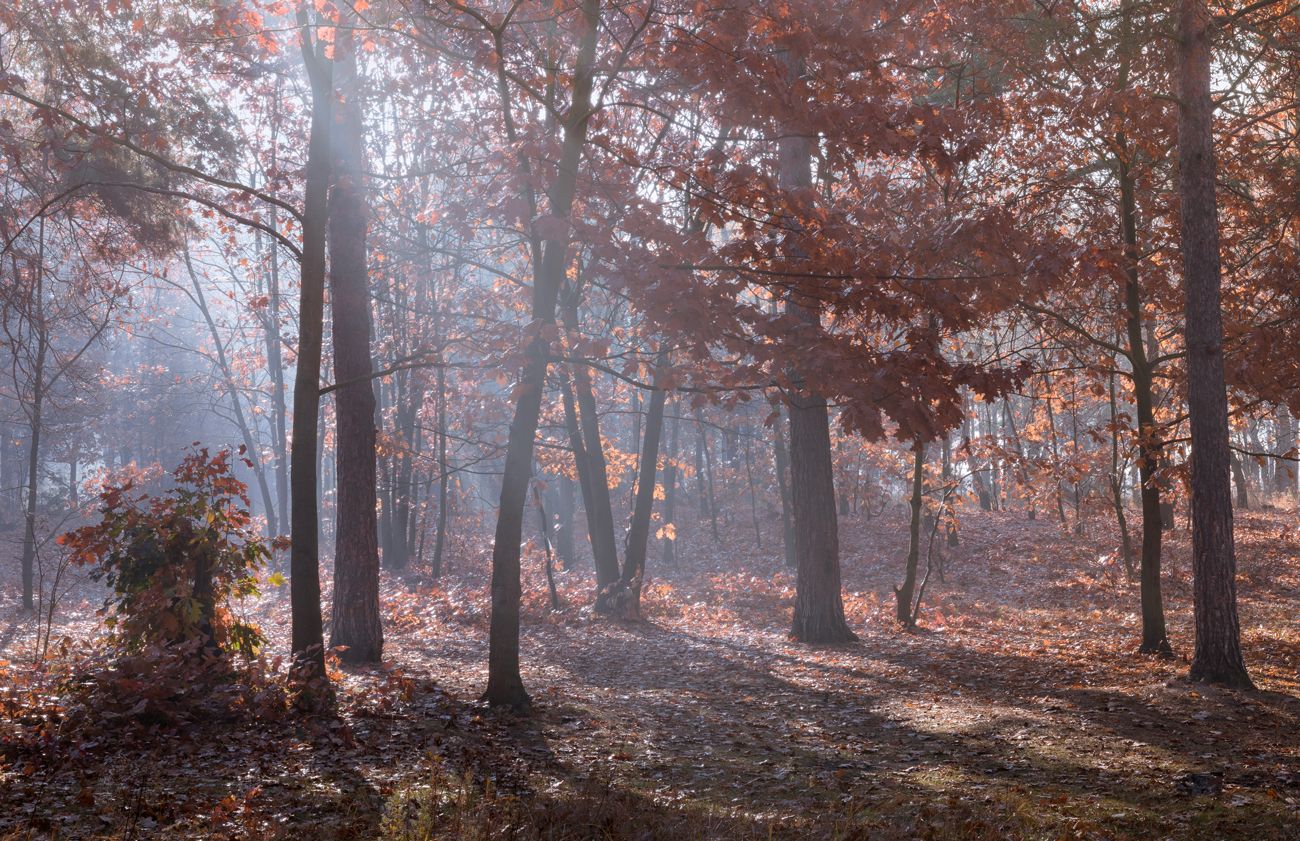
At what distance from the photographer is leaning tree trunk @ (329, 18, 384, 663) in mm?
11977

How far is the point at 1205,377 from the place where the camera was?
383 inches

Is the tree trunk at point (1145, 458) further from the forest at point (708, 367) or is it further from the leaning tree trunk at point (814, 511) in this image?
the leaning tree trunk at point (814, 511)

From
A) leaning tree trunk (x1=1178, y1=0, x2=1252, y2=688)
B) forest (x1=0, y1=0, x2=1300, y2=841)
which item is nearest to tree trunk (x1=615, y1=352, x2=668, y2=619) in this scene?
forest (x1=0, y1=0, x2=1300, y2=841)

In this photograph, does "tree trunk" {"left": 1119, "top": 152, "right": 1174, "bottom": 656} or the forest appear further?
"tree trunk" {"left": 1119, "top": 152, "right": 1174, "bottom": 656}

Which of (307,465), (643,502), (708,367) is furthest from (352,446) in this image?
(643,502)

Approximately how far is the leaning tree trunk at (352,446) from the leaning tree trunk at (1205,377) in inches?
370

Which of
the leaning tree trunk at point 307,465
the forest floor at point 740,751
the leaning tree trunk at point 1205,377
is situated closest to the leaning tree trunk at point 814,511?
the forest floor at point 740,751

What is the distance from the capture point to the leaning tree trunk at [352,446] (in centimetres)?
1198

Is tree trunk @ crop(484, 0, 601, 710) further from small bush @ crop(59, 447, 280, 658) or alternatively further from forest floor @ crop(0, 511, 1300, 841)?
small bush @ crop(59, 447, 280, 658)

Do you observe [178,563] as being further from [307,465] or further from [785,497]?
[785,497]

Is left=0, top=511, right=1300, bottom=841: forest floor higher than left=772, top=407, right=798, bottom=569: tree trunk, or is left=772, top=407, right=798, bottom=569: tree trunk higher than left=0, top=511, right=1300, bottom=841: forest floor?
left=772, top=407, right=798, bottom=569: tree trunk

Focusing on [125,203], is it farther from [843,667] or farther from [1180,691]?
[1180,691]

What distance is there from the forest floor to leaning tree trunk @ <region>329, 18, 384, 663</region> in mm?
757

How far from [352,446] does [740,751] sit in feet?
21.6
